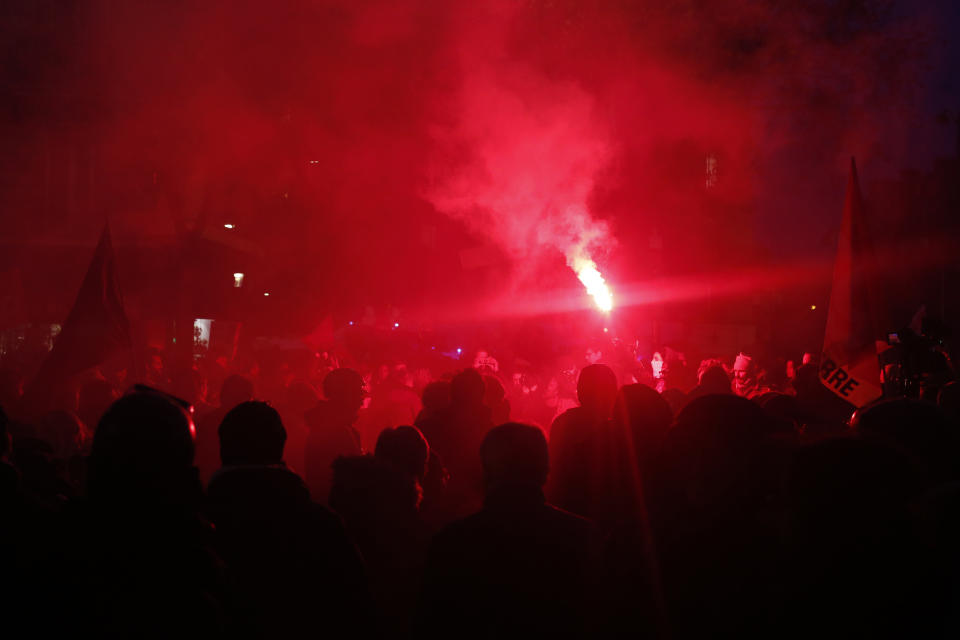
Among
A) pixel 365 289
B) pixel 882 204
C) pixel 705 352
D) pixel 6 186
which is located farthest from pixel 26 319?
pixel 882 204

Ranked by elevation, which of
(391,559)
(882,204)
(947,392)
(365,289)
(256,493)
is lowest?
(391,559)

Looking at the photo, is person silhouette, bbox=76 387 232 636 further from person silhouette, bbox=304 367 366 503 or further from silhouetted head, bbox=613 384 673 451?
person silhouette, bbox=304 367 366 503

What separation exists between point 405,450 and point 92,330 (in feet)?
13.2

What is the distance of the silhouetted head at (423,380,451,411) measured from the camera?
5.50 metres

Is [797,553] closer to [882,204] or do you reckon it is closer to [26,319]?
[26,319]

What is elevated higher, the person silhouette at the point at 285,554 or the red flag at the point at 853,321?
the red flag at the point at 853,321

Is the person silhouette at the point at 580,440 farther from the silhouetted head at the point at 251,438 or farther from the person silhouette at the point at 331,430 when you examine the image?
the silhouetted head at the point at 251,438

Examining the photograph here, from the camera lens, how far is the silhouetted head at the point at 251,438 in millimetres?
2914

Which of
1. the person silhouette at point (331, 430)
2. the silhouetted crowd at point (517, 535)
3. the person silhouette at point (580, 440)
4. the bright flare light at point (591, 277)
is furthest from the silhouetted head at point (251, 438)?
the bright flare light at point (591, 277)

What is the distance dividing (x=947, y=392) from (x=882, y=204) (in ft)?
50.8

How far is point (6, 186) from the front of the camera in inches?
485

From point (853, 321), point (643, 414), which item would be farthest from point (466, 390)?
point (853, 321)

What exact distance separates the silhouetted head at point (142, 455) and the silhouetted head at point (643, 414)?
1922mm

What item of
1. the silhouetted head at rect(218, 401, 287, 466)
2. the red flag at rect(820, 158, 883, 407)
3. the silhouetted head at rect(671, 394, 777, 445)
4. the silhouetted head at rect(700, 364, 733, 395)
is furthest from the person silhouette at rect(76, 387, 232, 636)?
the red flag at rect(820, 158, 883, 407)
